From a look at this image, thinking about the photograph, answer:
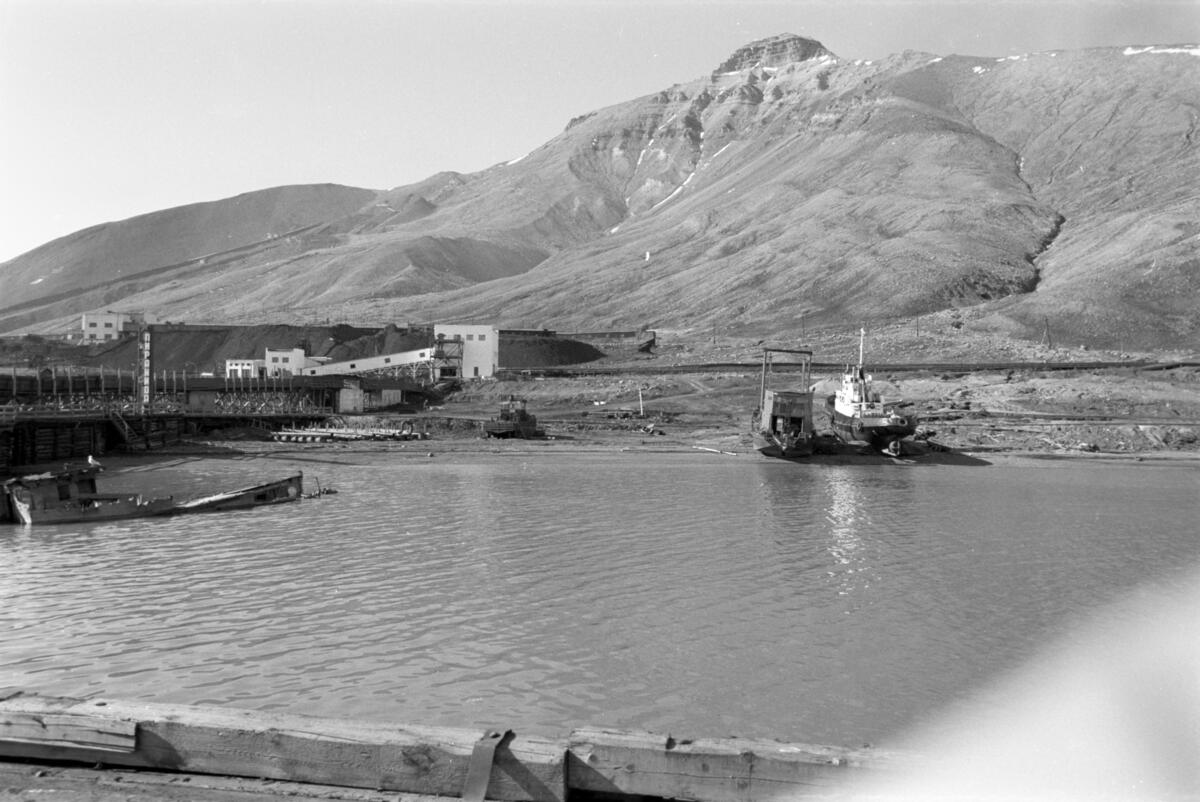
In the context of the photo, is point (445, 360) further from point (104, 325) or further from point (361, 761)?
point (361, 761)

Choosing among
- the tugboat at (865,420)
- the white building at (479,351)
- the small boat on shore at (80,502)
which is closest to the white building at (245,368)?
the white building at (479,351)

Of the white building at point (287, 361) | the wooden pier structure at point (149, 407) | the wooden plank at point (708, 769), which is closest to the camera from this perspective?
the wooden plank at point (708, 769)

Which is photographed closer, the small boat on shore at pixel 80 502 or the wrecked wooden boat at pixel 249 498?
the small boat on shore at pixel 80 502

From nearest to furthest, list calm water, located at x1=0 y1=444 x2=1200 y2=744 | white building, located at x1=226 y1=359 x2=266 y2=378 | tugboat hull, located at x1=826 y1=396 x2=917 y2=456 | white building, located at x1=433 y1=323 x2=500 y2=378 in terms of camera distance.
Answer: calm water, located at x1=0 y1=444 x2=1200 y2=744 → tugboat hull, located at x1=826 y1=396 x2=917 y2=456 → white building, located at x1=226 y1=359 x2=266 y2=378 → white building, located at x1=433 y1=323 x2=500 y2=378

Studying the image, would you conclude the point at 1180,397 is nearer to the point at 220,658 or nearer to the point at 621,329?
Answer: the point at 220,658

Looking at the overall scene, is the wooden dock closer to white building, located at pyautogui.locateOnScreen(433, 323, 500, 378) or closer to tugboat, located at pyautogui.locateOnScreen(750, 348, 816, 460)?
tugboat, located at pyautogui.locateOnScreen(750, 348, 816, 460)

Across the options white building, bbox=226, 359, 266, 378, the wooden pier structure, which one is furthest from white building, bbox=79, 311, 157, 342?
the wooden pier structure

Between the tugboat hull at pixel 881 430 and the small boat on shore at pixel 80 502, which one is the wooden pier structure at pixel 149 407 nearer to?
the small boat on shore at pixel 80 502
